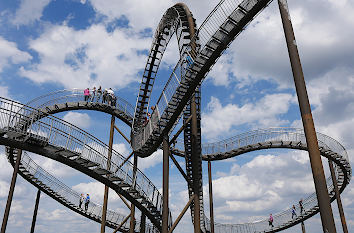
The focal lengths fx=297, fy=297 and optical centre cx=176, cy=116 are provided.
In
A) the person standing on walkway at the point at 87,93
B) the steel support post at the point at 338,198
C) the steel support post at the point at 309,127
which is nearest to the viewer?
the steel support post at the point at 309,127

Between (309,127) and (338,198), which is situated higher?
(338,198)

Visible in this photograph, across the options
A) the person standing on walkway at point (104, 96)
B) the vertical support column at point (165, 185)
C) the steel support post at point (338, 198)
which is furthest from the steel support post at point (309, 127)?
the steel support post at point (338, 198)

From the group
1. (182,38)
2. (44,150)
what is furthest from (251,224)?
(44,150)

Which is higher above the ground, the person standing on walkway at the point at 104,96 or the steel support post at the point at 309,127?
the person standing on walkway at the point at 104,96

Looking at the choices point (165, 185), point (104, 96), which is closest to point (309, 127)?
point (165, 185)

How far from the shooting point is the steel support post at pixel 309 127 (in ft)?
16.3

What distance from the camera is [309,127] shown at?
5465 mm

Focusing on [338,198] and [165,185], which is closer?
[165,185]

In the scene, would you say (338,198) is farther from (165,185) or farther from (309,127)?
(309,127)

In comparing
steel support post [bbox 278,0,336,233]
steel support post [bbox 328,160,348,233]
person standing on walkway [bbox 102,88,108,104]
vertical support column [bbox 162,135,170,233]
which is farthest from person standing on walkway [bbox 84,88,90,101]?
steel support post [bbox 328,160,348,233]

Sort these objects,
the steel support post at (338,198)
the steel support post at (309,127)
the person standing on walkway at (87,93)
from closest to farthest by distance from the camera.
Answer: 1. the steel support post at (309,127)
2. the person standing on walkway at (87,93)
3. the steel support post at (338,198)

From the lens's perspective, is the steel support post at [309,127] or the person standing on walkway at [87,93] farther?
the person standing on walkway at [87,93]

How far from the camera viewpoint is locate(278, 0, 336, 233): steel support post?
4977 mm

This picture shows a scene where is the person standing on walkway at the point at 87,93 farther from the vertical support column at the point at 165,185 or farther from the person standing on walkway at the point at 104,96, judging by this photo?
the vertical support column at the point at 165,185
